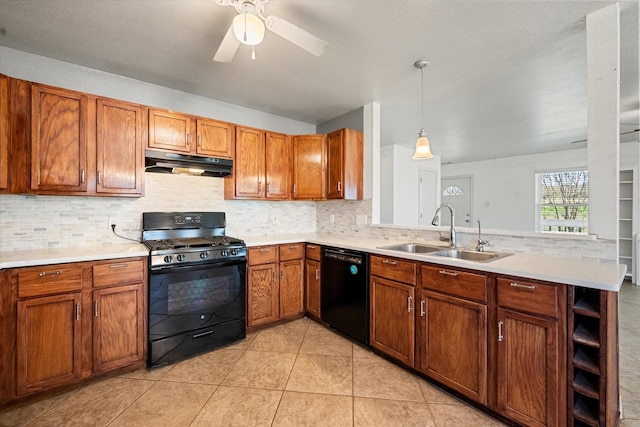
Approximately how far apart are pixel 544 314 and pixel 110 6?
10.2ft

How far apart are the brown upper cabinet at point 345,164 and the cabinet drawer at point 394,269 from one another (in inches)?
42.8

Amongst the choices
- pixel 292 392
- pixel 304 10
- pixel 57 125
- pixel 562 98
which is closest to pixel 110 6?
pixel 57 125

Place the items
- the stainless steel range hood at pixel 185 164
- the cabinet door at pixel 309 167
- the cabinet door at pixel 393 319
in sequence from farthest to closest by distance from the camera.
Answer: the cabinet door at pixel 309 167
the stainless steel range hood at pixel 185 164
the cabinet door at pixel 393 319

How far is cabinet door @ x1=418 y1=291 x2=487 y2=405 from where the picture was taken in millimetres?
1741

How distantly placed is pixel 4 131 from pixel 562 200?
847 cm

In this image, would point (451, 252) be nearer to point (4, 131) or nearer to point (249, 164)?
point (249, 164)

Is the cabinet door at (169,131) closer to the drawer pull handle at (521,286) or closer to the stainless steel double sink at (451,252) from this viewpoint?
the stainless steel double sink at (451,252)

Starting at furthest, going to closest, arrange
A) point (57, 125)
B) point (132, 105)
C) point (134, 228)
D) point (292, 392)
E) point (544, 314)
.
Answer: point (134, 228) < point (132, 105) < point (57, 125) < point (292, 392) < point (544, 314)

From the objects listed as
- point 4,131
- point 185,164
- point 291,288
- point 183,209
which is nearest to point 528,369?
point 291,288

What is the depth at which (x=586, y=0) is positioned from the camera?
167cm

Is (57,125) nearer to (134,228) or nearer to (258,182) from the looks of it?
(134,228)

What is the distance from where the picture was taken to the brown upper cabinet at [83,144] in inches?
82.4

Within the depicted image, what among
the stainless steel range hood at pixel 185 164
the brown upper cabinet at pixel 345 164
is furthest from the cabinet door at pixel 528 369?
the stainless steel range hood at pixel 185 164

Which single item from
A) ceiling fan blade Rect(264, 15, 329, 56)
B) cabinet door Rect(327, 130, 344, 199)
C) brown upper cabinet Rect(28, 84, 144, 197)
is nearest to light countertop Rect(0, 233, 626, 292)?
brown upper cabinet Rect(28, 84, 144, 197)
